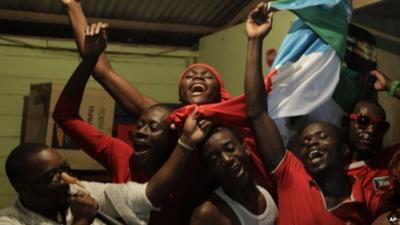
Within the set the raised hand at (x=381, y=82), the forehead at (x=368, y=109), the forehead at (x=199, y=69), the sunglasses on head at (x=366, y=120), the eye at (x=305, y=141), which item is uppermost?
the raised hand at (x=381, y=82)

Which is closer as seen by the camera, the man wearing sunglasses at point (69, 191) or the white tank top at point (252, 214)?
the man wearing sunglasses at point (69, 191)

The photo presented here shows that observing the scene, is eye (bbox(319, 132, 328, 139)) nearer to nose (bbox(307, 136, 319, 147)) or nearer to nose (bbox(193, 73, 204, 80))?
nose (bbox(307, 136, 319, 147))

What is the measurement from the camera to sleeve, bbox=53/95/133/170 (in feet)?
6.10

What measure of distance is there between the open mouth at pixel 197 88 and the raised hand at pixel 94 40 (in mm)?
340

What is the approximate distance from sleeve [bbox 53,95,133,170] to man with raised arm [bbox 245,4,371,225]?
50 centimetres

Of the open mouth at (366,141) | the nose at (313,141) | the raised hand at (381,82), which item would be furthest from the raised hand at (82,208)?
the raised hand at (381,82)

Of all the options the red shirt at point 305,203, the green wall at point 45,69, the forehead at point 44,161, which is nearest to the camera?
the forehead at point 44,161

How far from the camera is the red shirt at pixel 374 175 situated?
163 cm

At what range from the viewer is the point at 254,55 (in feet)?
5.51

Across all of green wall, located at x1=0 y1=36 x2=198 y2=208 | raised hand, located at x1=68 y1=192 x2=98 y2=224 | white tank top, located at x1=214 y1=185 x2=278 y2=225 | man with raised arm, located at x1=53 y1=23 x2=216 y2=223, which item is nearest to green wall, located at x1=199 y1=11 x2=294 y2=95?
green wall, located at x1=0 y1=36 x2=198 y2=208

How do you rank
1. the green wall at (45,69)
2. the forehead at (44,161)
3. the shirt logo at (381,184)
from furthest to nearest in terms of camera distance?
the green wall at (45,69) < the shirt logo at (381,184) < the forehead at (44,161)

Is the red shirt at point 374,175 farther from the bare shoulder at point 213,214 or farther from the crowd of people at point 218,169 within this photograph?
the bare shoulder at point 213,214

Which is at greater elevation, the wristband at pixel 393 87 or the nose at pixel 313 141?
the wristband at pixel 393 87

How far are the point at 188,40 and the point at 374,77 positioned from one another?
166 centimetres
